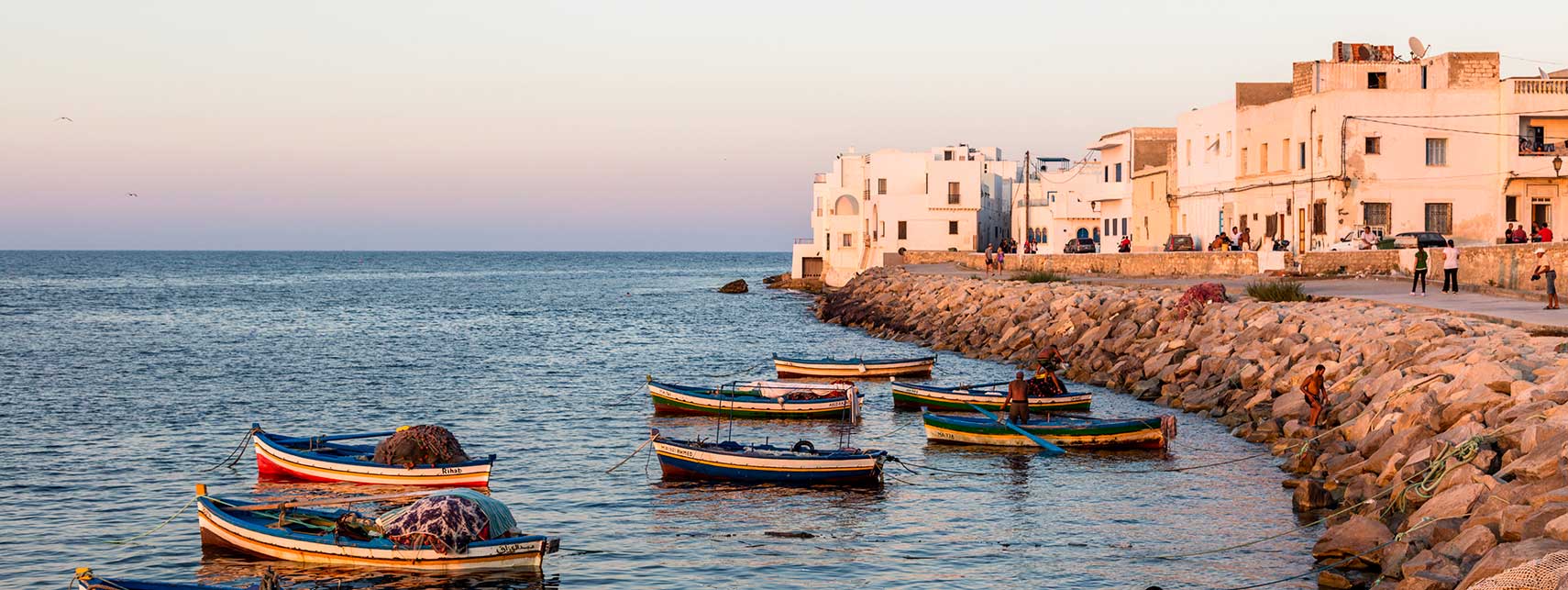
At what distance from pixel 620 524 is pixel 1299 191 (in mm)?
40952

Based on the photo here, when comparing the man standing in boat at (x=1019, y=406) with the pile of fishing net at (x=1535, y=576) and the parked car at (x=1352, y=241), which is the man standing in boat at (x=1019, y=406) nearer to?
the pile of fishing net at (x=1535, y=576)

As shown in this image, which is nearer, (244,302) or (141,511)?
(141,511)

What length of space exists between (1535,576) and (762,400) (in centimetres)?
2264

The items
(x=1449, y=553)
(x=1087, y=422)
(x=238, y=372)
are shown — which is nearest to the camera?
(x=1449, y=553)

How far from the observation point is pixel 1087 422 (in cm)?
2798

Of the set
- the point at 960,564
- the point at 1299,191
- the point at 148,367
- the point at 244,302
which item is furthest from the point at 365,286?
the point at 960,564

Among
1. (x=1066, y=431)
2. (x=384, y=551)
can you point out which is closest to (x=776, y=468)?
(x=1066, y=431)

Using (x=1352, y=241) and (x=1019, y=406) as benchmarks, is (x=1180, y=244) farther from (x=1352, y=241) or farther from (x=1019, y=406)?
(x=1019, y=406)

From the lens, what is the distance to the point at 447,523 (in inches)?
710

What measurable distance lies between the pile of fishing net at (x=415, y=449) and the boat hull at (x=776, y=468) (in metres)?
3.92

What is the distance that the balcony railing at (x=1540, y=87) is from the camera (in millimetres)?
51969

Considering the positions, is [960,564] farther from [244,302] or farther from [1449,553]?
[244,302]

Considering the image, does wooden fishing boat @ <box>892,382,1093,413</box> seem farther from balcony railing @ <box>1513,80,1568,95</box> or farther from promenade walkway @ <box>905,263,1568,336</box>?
balcony railing @ <box>1513,80,1568,95</box>

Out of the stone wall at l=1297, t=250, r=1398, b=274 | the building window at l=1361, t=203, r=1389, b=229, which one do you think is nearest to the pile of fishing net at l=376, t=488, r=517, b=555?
the stone wall at l=1297, t=250, r=1398, b=274
